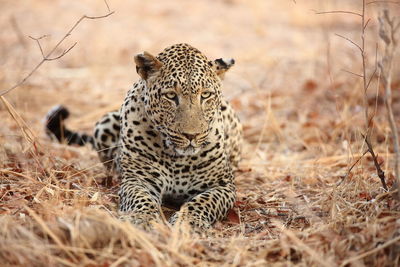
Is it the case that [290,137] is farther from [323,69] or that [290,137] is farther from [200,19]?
[200,19]

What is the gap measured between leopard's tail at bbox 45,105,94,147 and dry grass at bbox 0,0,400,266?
0.59ft

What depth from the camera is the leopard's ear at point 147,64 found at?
6660 mm

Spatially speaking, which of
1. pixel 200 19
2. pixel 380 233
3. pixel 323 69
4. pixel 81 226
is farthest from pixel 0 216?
pixel 200 19

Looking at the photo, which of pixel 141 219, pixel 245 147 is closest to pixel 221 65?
pixel 141 219

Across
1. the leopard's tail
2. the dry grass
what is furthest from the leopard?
the leopard's tail

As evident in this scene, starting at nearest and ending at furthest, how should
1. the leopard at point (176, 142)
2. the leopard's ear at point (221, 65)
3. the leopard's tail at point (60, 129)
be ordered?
the leopard at point (176, 142) < the leopard's ear at point (221, 65) < the leopard's tail at point (60, 129)

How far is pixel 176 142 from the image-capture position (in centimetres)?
650

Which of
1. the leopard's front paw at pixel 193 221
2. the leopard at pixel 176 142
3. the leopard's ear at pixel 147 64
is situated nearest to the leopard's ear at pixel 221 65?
the leopard at pixel 176 142

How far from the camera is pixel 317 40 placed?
18.5 meters

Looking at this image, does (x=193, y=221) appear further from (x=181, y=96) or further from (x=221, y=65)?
(x=221, y=65)

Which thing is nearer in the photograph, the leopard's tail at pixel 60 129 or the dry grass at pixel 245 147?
the dry grass at pixel 245 147

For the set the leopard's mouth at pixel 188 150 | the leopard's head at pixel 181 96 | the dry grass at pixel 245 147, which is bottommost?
the dry grass at pixel 245 147

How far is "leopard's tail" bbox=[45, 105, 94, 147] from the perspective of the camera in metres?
8.99

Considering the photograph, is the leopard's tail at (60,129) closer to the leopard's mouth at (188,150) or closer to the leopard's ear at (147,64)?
the leopard's ear at (147,64)
